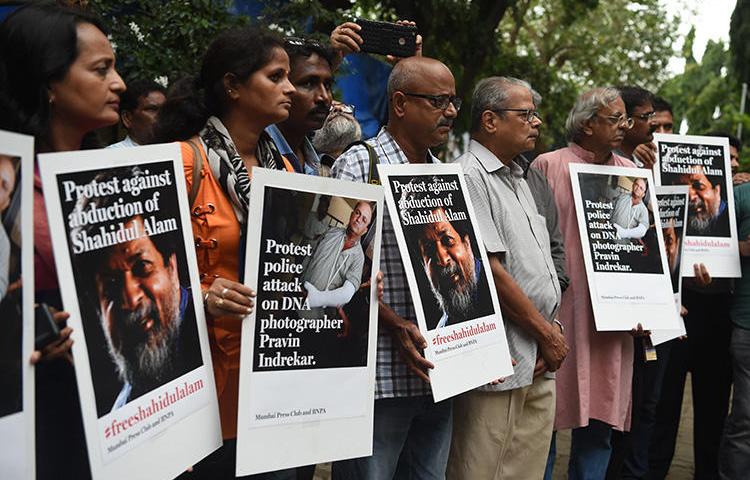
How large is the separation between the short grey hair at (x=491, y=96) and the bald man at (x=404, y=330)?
16.8 inches

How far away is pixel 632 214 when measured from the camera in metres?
4.35

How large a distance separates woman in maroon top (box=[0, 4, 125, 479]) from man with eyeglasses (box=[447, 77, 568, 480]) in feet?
5.61

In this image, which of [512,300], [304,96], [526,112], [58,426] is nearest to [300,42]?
[304,96]

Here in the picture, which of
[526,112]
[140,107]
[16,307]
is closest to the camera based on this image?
[16,307]

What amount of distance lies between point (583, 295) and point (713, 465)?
196 cm

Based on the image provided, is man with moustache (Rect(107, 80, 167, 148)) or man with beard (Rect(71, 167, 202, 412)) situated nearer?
Result: man with beard (Rect(71, 167, 202, 412))

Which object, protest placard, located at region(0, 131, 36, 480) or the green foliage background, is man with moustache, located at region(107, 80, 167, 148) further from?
protest placard, located at region(0, 131, 36, 480)

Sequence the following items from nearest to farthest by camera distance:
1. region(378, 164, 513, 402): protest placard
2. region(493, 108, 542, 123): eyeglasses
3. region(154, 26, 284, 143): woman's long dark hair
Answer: region(154, 26, 284, 143): woman's long dark hair, region(378, 164, 513, 402): protest placard, region(493, 108, 542, 123): eyeglasses

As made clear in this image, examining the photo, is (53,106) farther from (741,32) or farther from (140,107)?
(741,32)

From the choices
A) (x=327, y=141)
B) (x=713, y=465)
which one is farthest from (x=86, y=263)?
(x=713, y=465)

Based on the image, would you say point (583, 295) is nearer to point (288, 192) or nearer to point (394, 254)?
point (394, 254)

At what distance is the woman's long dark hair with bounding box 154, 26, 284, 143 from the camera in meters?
2.83

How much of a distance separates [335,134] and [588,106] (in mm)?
1236

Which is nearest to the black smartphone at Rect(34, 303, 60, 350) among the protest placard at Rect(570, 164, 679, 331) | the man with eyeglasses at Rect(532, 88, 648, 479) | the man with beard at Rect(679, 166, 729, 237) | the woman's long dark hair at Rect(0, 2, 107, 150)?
the woman's long dark hair at Rect(0, 2, 107, 150)
